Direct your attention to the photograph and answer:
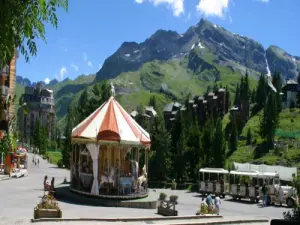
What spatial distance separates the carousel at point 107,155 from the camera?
98.0 ft

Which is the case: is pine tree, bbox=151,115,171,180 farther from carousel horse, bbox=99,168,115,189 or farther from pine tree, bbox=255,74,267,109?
pine tree, bbox=255,74,267,109

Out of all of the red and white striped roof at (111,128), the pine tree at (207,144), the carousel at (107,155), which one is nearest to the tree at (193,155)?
the pine tree at (207,144)

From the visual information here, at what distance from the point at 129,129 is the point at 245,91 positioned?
127772mm

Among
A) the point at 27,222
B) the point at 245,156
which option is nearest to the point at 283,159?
the point at 245,156

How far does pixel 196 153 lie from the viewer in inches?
2009

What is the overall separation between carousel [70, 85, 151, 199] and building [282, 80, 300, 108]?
119027mm

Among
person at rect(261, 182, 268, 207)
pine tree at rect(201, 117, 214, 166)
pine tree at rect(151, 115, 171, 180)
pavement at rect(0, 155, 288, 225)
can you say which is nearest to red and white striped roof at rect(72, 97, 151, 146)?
pavement at rect(0, 155, 288, 225)

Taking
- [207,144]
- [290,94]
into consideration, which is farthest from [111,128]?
[290,94]

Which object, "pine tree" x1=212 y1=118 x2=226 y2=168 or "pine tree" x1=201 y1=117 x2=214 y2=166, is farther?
"pine tree" x1=212 y1=118 x2=226 y2=168

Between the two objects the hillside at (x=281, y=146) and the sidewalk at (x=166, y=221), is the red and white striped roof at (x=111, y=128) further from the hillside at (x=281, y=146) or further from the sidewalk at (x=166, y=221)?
the hillside at (x=281, y=146)

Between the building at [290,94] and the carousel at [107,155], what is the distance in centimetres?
11903

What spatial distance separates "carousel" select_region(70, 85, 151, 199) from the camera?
98.0 ft

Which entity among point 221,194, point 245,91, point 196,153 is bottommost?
point 221,194

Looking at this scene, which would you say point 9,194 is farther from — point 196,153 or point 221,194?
point 196,153
